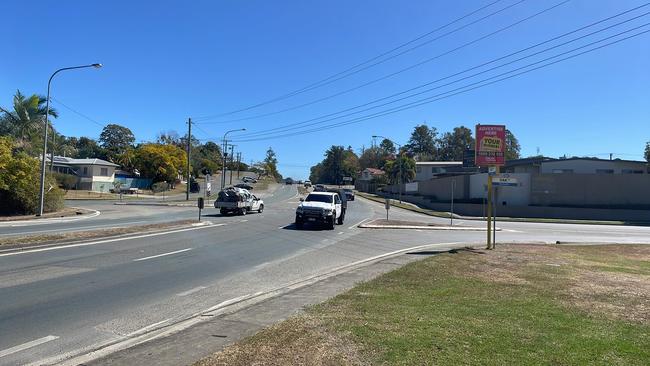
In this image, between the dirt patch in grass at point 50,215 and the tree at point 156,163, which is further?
the tree at point 156,163

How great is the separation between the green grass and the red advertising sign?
8.85m

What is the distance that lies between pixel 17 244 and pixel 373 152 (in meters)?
155

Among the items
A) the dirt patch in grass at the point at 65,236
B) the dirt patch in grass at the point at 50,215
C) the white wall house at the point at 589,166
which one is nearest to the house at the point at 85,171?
the dirt patch in grass at the point at 50,215

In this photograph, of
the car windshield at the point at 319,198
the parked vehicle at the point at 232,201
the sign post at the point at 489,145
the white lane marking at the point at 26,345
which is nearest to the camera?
the white lane marking at the point at 26,345

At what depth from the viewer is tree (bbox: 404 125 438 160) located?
161 meters

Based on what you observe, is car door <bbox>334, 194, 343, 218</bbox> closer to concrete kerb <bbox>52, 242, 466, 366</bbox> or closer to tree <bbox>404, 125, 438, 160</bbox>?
concrete kerb <bbox>52, 242, 466, 366</bbox>

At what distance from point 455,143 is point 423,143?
9.80m

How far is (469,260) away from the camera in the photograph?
14.7 meters

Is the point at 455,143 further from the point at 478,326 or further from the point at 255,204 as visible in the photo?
the point at 478,326

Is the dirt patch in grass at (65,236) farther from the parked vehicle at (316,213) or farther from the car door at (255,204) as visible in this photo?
the car door at (255,204)

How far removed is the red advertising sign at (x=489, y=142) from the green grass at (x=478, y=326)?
8847 mm

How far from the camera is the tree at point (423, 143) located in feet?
529

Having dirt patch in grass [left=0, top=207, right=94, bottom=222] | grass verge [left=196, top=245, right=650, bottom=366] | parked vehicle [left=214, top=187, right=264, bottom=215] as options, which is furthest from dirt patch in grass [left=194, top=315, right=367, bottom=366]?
dirt patch in grass [left=0, top=207, right=94, bottom=222]

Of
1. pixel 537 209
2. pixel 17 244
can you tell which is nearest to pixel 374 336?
pixel 17 244
